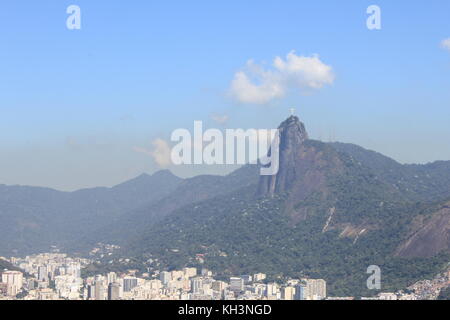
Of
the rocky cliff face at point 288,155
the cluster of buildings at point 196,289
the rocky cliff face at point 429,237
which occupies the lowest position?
the cluster of buildings at point 196,289

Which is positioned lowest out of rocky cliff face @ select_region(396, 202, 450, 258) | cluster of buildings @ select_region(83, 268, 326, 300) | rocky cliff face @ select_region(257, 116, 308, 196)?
cluster of buildings @ select_region(83, 268, 326, 300)

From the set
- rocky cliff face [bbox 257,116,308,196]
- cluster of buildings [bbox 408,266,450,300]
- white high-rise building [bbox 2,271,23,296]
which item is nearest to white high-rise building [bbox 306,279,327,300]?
cluster of buildings [bbox 408,266,450,300]

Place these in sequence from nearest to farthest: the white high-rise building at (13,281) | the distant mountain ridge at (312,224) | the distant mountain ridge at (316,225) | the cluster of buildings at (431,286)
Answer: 1. the cluster of buildings at (431,286)
2. the white high-rise building at (13,281)
3. the distant mountain ridge at (316,225)
4. the distant mountain ridge at (312,224)

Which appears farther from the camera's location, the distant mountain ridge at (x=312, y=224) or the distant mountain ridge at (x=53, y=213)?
the distant mountain ridge at (x=53, y=213)

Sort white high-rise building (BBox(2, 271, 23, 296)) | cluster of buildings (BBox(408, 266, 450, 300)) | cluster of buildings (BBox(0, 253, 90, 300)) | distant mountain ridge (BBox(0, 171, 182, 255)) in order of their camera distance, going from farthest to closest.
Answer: distant mountain ridge (BBox(0, 171, 182, 255)) → white high-rise building (BBox(2, 271, 23, 296)) → cluster of buildings (BBox(0, 253, 90, 300)) → cluster of buildings (BBox(408, 266, 450, 300))

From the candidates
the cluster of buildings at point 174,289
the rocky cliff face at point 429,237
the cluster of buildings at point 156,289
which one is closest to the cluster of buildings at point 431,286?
the cluster of buildings at point 174,289

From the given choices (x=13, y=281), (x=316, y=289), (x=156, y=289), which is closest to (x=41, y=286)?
(x=13, y=281)

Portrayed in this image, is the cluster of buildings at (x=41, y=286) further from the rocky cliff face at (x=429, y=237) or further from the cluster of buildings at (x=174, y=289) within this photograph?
the rocky cliff face at (x=429, y=237)

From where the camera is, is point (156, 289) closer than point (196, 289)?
No

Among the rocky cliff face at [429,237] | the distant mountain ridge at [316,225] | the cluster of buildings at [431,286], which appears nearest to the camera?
the cluster of buildings at [431,286]

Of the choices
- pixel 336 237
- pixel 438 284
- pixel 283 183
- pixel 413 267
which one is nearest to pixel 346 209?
pixel 336 237

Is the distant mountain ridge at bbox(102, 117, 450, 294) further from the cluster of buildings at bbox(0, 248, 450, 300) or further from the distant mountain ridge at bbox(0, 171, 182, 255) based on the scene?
the distant mountain ridge at bbox(0, 171, 182, 255)

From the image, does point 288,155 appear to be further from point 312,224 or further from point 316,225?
point 316,225
